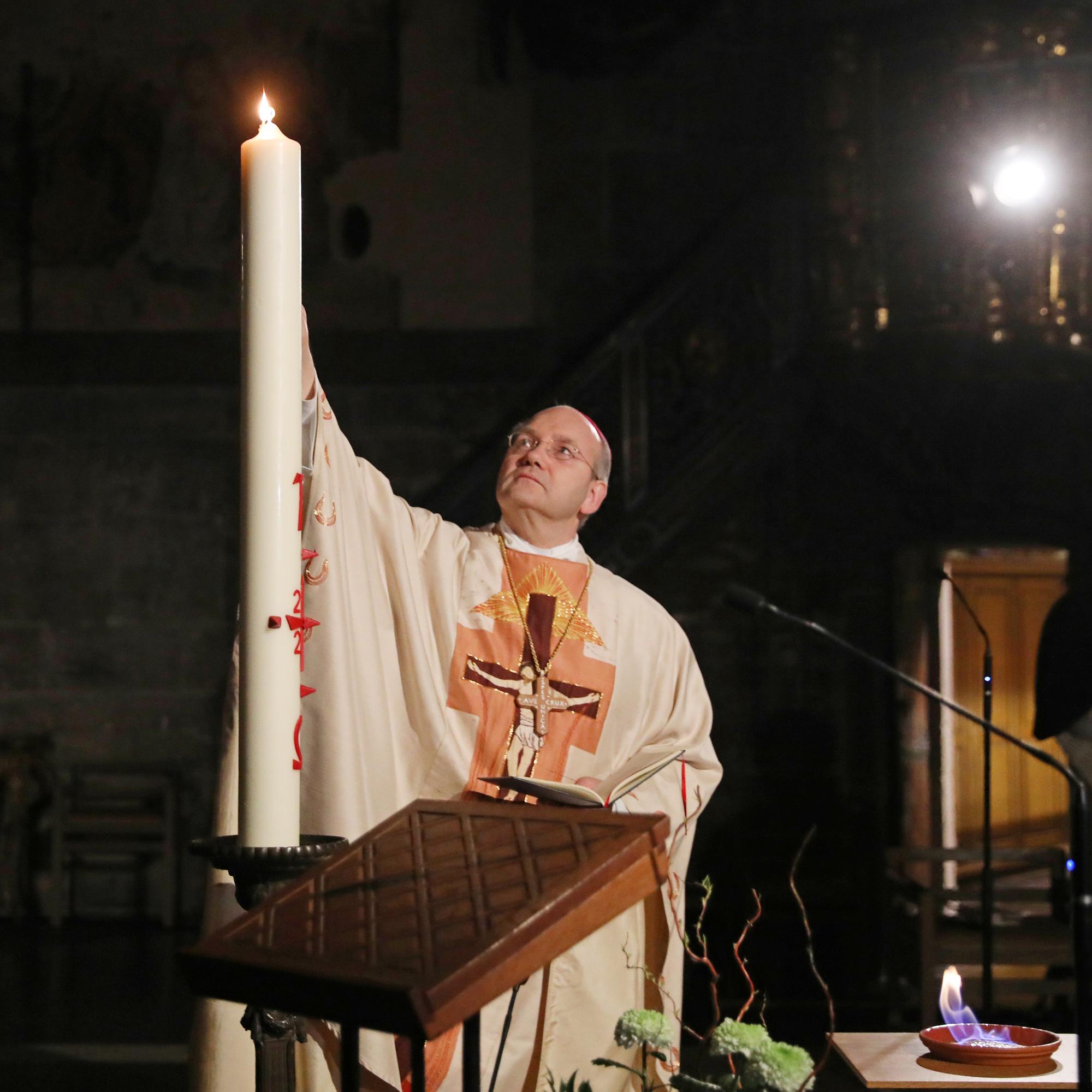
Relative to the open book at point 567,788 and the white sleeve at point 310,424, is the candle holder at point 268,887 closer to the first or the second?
the open book at point 567,788

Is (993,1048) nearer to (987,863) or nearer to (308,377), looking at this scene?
(308,377)

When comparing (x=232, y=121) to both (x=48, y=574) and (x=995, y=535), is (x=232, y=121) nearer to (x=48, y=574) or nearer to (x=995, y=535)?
(x=48, y=574)

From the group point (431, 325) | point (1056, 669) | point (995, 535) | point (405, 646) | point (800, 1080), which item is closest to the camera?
point (800, 1080)

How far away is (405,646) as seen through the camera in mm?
2916

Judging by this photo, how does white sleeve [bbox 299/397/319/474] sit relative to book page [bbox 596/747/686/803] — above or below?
above

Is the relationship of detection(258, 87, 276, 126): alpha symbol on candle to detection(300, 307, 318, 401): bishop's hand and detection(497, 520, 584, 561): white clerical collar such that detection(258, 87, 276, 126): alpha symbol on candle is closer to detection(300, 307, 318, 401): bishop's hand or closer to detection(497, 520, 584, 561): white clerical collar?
detection(300, 307, 318, 401): bishop's hand

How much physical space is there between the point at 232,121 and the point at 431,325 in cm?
178

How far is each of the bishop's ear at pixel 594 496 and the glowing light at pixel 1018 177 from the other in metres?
3.62

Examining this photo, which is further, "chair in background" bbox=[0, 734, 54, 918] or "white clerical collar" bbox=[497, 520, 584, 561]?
"chair in background" bbox=[0, 734, 54, 918]

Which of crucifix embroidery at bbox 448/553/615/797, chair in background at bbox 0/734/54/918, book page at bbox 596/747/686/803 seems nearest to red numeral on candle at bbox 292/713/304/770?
book page at bbox 596/747/686/803

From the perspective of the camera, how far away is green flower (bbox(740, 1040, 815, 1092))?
45.5 inches

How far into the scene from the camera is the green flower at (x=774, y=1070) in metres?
1.16

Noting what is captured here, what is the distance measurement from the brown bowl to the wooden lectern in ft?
4.18

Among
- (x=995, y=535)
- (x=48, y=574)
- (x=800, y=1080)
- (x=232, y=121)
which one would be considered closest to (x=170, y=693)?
(x=48, y=574)
